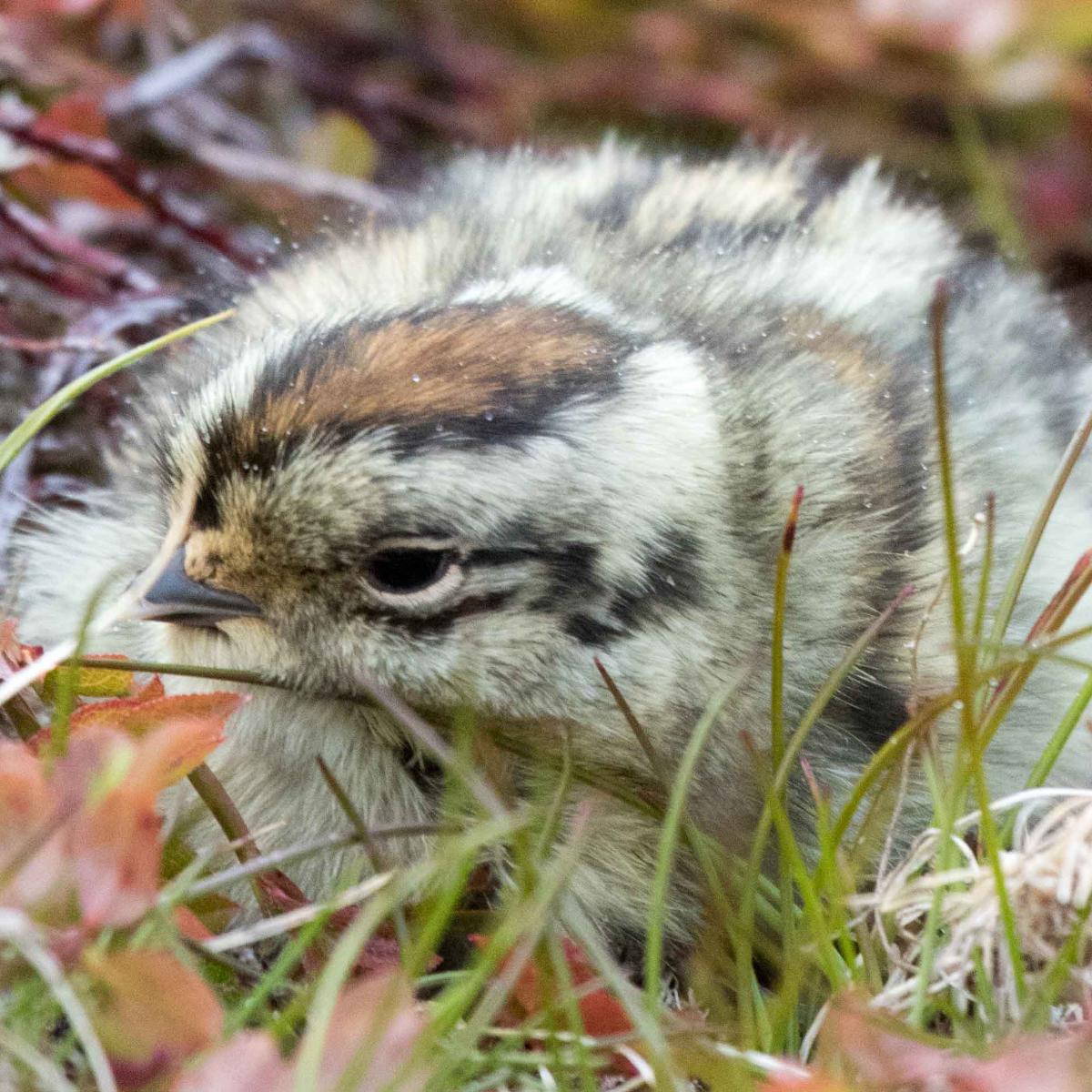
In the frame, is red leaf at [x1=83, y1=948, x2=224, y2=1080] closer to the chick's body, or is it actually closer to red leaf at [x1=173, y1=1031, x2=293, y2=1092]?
red leaf at [x1=173, y1=1031, x2=293, y2=1092]

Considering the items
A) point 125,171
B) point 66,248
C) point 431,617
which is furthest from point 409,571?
point 125,171

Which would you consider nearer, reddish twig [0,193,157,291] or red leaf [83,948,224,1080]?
red leaf [83,948,224,1080]

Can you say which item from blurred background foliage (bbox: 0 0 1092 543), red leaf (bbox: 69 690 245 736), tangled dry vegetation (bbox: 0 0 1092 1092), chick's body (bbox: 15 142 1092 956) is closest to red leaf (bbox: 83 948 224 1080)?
tangled dry vegetation (bbox: 0 0 1092 1092)

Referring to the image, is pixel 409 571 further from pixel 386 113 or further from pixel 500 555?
pixel 386 113

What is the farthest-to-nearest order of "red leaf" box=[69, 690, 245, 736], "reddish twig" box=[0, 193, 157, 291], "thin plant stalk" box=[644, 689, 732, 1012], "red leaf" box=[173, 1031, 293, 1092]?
1. "reddish twig" box=[0, 193, 157, 291]
2. "red leaf" box=[69, 690, 245, 736]
3. "thin plant stalk" box=[644, 689, 732, 1012]
4. "red leaf" box=[173, 1031, 293, 1092]

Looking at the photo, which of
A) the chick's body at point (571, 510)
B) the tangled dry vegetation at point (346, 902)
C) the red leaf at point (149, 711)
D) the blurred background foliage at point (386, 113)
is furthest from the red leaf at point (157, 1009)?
the blurred background foliage at point (386, 113)

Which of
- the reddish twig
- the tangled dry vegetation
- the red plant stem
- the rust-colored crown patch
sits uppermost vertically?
the red plant stem

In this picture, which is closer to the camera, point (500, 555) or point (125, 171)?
point (500, 555)
